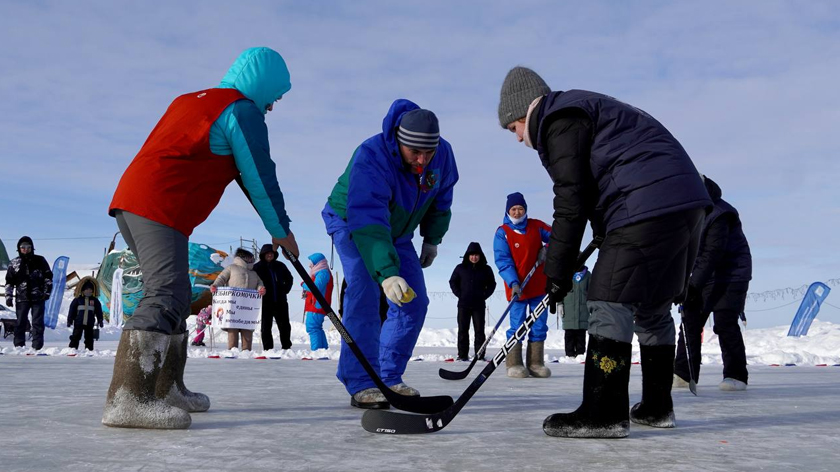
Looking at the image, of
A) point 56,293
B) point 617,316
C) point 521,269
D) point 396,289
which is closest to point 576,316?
point 521,269

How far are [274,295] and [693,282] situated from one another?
7.21 metres

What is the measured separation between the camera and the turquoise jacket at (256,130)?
312 cm

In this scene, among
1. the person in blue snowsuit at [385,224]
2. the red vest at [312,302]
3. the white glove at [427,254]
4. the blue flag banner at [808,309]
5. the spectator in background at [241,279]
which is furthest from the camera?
the blue flag banner at [808,309]

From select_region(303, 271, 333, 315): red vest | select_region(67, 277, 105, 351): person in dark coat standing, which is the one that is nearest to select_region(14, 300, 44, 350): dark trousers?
select_region(67, 277, 105, 351): person in dark coat standing

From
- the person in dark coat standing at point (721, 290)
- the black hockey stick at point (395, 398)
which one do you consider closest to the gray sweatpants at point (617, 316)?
the black hockey stick at point (395, 398)

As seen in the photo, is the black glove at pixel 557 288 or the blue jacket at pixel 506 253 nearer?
the black glove at pixel 557 288

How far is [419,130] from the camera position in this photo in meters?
3.72

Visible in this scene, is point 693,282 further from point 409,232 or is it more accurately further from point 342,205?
point 342,205

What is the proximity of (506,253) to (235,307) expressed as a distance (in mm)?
5434

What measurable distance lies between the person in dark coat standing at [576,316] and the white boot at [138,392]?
9.63 m

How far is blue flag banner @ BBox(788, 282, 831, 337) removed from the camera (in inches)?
627

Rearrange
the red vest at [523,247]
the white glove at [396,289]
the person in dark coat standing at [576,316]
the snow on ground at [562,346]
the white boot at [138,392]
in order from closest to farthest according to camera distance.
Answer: the white boot at [138,392] < the white glove at [396,289] < the red vest at [523,247] < the snow on ground at [562,346] < the person in dark coat standing at [576,316]

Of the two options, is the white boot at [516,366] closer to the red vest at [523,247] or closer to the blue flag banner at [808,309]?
the red vest at [523,247]

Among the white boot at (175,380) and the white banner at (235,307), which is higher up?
the white banner at (235,307)
